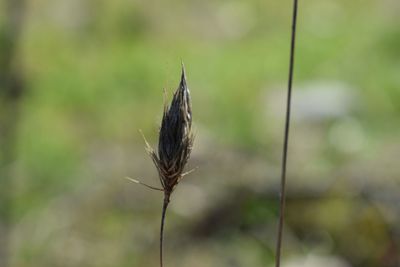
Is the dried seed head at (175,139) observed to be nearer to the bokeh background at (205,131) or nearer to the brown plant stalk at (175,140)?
the brown plant stalk at (175,140)

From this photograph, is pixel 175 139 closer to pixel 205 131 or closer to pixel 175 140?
pixel 175 140

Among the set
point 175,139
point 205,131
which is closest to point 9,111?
point 205,131

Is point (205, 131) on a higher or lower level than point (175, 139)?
higher

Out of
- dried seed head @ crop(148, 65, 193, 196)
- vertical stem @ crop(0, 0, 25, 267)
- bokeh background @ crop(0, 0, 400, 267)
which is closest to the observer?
dried seed head @ crop(148, 65, 193, 196)

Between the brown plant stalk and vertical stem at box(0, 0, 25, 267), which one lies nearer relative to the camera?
the brown plant stalk

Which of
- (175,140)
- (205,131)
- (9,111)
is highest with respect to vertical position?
(205,131)

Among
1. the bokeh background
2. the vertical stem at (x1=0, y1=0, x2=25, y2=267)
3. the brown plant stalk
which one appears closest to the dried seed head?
the brown plant stalk

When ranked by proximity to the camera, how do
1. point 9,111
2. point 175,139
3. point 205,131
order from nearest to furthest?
point 175,139 < point 9,111 < point 205,131

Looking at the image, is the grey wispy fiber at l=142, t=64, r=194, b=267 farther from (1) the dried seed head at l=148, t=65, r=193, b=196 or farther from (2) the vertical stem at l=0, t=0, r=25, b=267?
(2) the vertical stem at l=0, t=0, r=25, b=267
